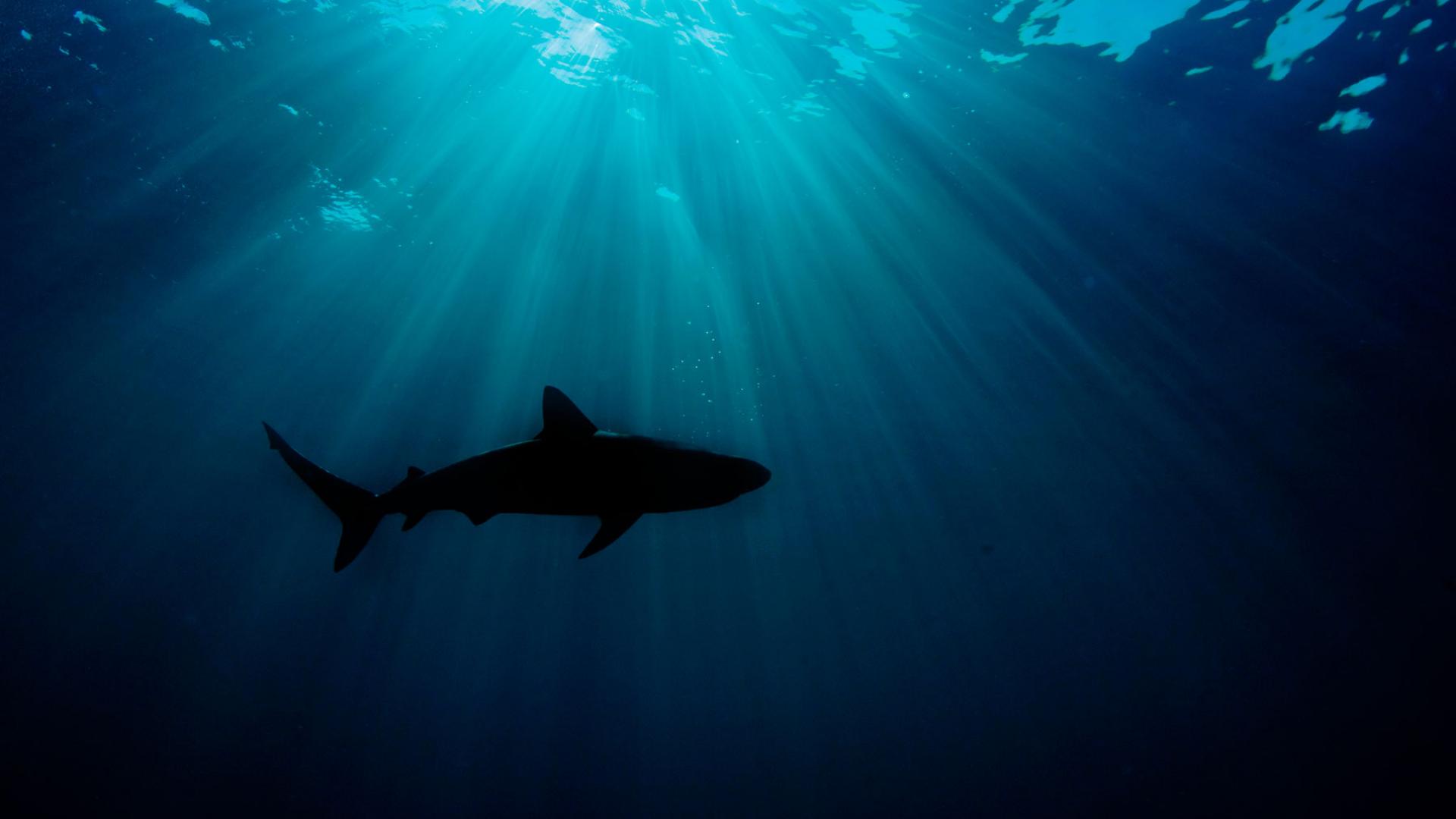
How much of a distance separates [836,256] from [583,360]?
461 inches

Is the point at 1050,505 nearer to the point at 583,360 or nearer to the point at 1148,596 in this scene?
the point at 1148,596

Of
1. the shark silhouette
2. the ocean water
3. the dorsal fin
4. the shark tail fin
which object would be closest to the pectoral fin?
the shark silhouette

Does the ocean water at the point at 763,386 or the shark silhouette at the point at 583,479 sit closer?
the shark silhouette at the point at 583,479

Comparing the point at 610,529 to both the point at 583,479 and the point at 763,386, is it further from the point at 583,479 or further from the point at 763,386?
the point at 763,386

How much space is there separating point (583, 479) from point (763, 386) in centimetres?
2154

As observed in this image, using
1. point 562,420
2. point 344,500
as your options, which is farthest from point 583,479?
point 344,500

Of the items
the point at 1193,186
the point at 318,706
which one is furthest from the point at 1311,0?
the point at 318,706

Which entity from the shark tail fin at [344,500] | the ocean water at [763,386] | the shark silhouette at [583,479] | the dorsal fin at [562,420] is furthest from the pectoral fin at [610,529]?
the ocean water at [763,386]

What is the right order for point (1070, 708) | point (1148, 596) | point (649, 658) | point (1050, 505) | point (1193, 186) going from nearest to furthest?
point (1193, 186) → point (1050, 505) → point (1148, 596) → point (1070, 708) → point (649, 658)

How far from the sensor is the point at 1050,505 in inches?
1137

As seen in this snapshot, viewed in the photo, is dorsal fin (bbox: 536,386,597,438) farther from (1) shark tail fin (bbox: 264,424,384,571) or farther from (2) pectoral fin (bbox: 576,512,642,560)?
(1) shark tail fin (bbox: 264,424,384,571)

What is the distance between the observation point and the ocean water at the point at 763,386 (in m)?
12.4

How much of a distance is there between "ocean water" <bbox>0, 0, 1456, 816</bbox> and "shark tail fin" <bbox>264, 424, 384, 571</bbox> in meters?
2.18

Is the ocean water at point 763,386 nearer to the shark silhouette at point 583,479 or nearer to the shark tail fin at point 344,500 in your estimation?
the shark tail fin at point 344,500
